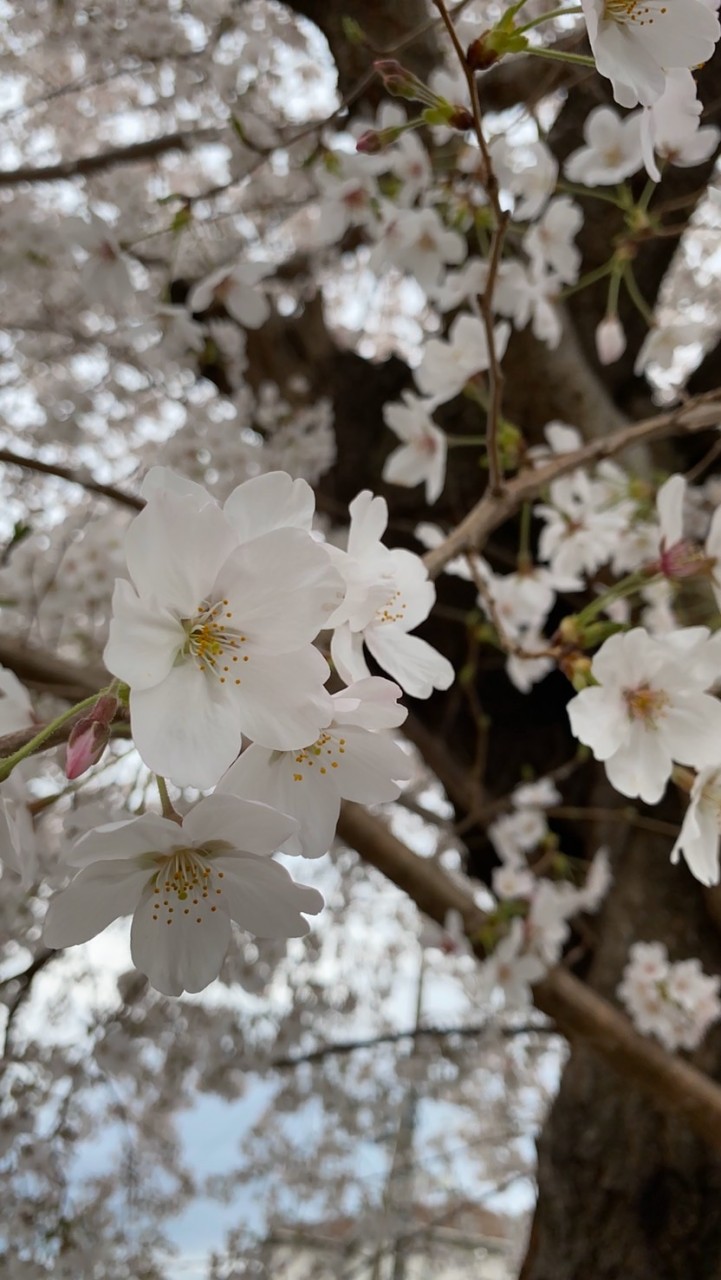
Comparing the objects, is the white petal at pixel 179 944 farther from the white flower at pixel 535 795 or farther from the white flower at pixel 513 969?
the white flower at pixel 535 795

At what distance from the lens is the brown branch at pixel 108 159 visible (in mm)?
2396

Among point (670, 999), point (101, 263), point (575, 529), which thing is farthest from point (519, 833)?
point (101, 263)

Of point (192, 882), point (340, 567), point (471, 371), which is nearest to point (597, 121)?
point (471, 371)

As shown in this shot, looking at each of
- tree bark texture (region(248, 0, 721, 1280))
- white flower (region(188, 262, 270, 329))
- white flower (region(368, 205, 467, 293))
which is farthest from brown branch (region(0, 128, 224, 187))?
white flower (region(368, 205, 467, 293))

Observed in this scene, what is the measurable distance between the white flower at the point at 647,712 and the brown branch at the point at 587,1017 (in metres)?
0.64

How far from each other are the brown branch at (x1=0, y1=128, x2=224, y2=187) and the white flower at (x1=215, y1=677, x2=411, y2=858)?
2356mm

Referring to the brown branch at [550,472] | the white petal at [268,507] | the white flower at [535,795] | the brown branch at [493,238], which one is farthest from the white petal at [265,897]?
the white flower at [535,795]

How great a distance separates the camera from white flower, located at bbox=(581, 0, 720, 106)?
1.92 feet

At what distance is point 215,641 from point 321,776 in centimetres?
12

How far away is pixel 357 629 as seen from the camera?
56 centimetres

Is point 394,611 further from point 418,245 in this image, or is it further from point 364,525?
point 418,245

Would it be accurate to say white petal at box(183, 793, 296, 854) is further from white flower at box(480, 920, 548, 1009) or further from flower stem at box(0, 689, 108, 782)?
white flower at box(480, 920, 548, 1009)

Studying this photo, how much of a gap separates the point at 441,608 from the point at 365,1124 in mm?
2050

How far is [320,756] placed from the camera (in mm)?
601
